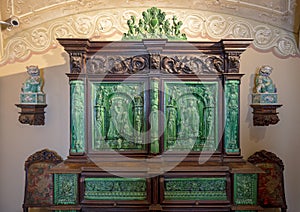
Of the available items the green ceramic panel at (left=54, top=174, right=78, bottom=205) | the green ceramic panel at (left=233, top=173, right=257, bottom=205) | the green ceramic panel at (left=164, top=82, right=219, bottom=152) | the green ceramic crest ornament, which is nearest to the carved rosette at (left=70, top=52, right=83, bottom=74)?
the green ceramic crest ornament

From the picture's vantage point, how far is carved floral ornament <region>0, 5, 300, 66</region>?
3.75 metres

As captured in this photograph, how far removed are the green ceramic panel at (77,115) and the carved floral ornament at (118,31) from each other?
86 centimetres

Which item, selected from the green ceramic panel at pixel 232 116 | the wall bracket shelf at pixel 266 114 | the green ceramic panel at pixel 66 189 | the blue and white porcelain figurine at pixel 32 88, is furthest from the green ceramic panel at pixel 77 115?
the wall bracket shelf at pixel 266 114

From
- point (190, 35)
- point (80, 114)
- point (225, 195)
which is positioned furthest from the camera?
point (190, 35)

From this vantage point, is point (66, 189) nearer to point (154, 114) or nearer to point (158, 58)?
point (154, 114)

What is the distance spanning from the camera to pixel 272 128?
3770 millimetres

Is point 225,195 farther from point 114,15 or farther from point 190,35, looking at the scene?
point 114,15

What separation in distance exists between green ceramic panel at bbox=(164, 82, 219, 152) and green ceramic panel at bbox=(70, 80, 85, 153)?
2.70 ft

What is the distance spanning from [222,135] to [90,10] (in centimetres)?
207

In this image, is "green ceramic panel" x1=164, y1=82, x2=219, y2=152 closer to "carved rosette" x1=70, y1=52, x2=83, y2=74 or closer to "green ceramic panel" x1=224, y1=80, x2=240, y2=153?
"green ceramic panel" x1=224, y1=80, x2=240, y2=153

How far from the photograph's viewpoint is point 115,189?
9.72 feet

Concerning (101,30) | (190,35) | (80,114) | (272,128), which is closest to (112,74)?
(80,114)

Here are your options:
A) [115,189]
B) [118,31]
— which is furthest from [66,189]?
[118,31]

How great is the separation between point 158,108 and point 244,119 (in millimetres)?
1173
